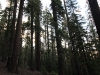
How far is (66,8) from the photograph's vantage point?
17.9 m

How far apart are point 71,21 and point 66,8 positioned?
2306 mm

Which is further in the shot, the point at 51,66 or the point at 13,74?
the point at 51,66

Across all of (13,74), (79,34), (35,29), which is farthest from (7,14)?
(13,74)

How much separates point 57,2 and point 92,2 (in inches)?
517

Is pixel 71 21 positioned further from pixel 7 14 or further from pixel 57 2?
pixel 7 14

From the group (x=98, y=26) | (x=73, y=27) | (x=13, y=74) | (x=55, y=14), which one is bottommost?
(x=13, y=74)

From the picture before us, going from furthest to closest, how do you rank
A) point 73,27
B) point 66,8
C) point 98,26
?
point 66,8
point 73,27
point 98,26

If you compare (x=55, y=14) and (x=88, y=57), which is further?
(x=55, y=14)

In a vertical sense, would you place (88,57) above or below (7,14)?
below

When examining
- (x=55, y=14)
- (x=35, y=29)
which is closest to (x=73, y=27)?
(x=55, y=14)

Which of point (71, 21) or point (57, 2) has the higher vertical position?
point (57, 2)

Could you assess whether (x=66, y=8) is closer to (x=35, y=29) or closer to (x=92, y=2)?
(x=35, y=29)

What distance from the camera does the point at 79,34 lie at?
15469mm

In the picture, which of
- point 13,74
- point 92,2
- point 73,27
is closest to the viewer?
point 92,2
